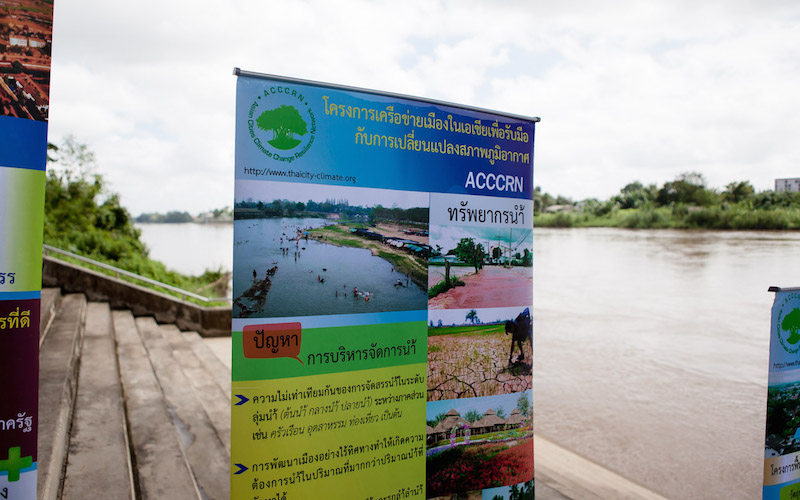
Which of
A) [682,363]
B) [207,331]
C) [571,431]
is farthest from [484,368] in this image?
[682,363]

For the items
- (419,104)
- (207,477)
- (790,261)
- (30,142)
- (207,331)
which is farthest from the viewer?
(790,261)

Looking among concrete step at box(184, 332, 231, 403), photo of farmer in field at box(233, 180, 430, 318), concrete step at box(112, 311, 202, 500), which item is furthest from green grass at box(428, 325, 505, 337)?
concrete step at box(184, 332, 231, 403)

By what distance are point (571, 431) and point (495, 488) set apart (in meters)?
3.01

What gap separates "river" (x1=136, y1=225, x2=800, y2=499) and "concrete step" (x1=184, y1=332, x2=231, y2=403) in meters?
3.04

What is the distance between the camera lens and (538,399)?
5.98 metres

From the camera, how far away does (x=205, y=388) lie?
14.6 feet

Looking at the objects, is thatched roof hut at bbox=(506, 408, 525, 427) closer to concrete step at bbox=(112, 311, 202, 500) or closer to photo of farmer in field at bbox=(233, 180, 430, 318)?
photo of farmer in field at bbox=(233, 180, 430, 318)

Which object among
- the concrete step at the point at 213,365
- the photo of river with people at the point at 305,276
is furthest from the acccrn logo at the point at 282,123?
the concrete step at the point at 213,365

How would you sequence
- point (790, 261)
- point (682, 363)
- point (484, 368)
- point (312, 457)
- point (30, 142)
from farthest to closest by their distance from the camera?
point (790, 261) → point (682, 363) → point (484, 368) → point (312, 457) → point (30, 142)

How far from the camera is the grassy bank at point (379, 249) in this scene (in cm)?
192

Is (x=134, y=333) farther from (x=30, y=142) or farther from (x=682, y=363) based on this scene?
(x=682, y=363)

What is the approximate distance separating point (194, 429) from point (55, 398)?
0.89 meters

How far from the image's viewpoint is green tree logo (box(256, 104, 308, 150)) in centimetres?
181

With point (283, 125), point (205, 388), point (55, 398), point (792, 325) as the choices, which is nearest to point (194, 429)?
point (55, 398)
